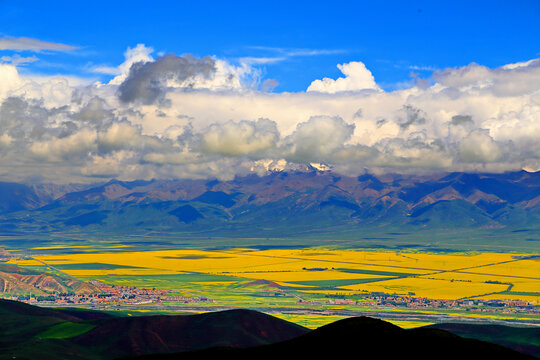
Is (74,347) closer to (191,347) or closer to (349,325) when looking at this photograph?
(191,347)

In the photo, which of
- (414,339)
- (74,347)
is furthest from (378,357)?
(74,347)

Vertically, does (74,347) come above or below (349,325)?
below

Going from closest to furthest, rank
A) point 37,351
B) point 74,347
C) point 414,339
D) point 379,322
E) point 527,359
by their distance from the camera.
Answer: point 527,359, point 414,339, point 379,322, point 37,351, point 74,347

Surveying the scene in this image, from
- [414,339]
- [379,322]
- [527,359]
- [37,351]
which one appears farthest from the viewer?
[37,351]

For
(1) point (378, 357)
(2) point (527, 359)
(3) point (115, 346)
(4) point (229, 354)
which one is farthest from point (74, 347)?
Answer: (2) point (527, 359)

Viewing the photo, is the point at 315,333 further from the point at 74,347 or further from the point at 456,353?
the point at 74,347

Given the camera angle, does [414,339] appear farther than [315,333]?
No
